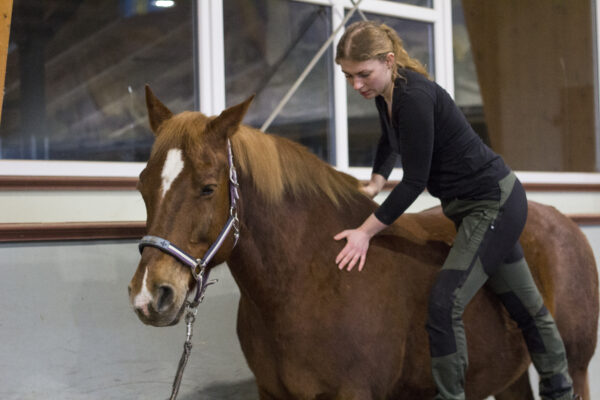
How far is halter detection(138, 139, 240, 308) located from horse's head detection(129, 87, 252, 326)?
0.4 inches

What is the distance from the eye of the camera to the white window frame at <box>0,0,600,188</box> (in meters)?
2.39

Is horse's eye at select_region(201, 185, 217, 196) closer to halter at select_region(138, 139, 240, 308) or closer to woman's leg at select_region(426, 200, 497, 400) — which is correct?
halter at select_region(138, 139, 240, 308)

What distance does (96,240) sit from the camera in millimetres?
2301

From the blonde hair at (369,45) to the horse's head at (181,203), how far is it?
13.0 inches

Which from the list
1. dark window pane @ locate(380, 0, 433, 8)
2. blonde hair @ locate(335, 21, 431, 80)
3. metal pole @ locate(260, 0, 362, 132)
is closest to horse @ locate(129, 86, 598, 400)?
blonde hair @ locate(335, 21, 431, 80)

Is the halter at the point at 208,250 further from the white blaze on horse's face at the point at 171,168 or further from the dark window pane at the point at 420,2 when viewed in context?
the dark window pane at the point at 420,2

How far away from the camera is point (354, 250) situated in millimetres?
1773

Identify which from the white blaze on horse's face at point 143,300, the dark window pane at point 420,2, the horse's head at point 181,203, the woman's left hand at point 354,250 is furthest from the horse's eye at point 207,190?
the dark window pane at point 420,2

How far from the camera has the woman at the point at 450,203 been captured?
173 centimetres

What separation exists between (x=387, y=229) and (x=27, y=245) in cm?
120

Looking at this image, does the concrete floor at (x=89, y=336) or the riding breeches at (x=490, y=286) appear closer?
the riding breeches at (x=490, y=286)

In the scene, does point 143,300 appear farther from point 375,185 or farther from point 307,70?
point 307,70

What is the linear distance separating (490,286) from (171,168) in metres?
1.06

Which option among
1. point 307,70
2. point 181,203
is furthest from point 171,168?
point 307,70
